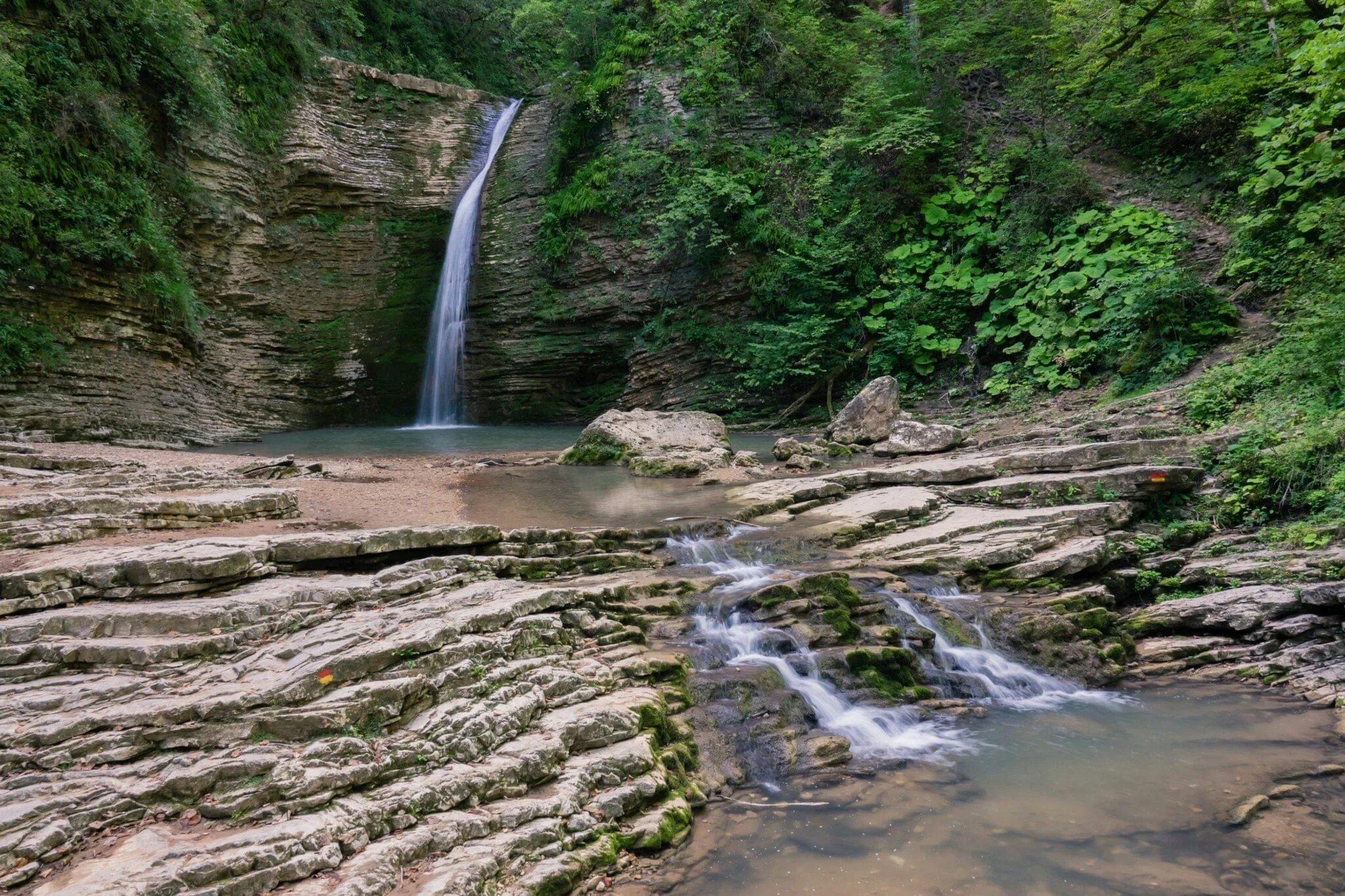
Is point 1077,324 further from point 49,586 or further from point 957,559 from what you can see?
point 49,586

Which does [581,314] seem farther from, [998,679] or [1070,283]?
[998,679]

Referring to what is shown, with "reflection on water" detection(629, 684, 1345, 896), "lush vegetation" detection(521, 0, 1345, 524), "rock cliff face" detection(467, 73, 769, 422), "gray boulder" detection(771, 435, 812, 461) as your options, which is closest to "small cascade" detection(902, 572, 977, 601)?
"reflection on water" detection(629, 684, 1345, 896)

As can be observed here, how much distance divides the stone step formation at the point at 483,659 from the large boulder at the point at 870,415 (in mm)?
4595

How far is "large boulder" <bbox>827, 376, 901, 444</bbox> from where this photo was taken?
40.8ft

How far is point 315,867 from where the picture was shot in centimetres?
314

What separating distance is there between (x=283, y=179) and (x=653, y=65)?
30.8ft

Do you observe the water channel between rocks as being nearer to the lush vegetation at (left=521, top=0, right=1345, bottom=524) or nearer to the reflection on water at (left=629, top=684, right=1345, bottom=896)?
the reflection on water at (left=629, top=684, right=1345, bottom=896)

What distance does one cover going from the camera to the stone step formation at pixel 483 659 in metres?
3.26

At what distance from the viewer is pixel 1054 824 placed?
155 inches

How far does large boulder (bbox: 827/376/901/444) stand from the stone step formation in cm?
460

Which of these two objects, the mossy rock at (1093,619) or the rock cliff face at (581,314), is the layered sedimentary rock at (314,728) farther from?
the rock cliff face at (581,314)

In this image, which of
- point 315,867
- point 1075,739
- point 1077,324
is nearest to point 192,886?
point 315,867

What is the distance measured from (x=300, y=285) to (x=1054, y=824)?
18525 mm

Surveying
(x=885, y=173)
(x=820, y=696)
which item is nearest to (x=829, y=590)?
(x=820, y=696)
